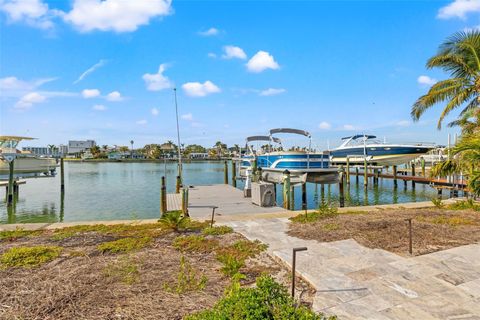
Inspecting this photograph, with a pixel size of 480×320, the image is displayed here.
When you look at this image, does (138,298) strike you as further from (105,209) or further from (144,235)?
(105,209)

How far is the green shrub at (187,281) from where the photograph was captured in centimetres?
458

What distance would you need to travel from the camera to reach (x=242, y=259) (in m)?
5.98

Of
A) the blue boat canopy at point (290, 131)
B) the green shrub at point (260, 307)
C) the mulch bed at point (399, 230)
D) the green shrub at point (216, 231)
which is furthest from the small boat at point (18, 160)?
the green shrub at point (260, 307)

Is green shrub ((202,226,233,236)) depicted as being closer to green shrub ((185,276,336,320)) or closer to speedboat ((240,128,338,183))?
green shrub ((185,276,336,320))

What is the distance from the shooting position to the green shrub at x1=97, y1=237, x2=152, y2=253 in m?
6.55

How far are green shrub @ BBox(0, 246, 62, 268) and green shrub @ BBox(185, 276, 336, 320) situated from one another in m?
4.49

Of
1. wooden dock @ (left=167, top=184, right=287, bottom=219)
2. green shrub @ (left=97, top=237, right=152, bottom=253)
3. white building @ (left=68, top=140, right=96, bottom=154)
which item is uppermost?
white building @ (left=68, top=140, right=96, bottom=154)

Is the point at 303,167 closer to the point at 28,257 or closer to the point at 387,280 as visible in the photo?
the point at 387,280

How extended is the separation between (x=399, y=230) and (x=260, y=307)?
249 inches

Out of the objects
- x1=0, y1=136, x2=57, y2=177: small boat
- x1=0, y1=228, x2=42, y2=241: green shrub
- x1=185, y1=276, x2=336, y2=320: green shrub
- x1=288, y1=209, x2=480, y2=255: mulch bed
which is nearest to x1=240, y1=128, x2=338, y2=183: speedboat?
x1=288, y1=209, x2=480, y2=255: mulch bed

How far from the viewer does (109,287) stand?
4621mm

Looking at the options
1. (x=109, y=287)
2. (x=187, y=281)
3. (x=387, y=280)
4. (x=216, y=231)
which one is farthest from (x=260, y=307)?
(x=216, y=231)

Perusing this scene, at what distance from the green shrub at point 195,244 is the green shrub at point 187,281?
1.16 meters

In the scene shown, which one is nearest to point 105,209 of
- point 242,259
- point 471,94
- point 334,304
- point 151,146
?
point 242,259
